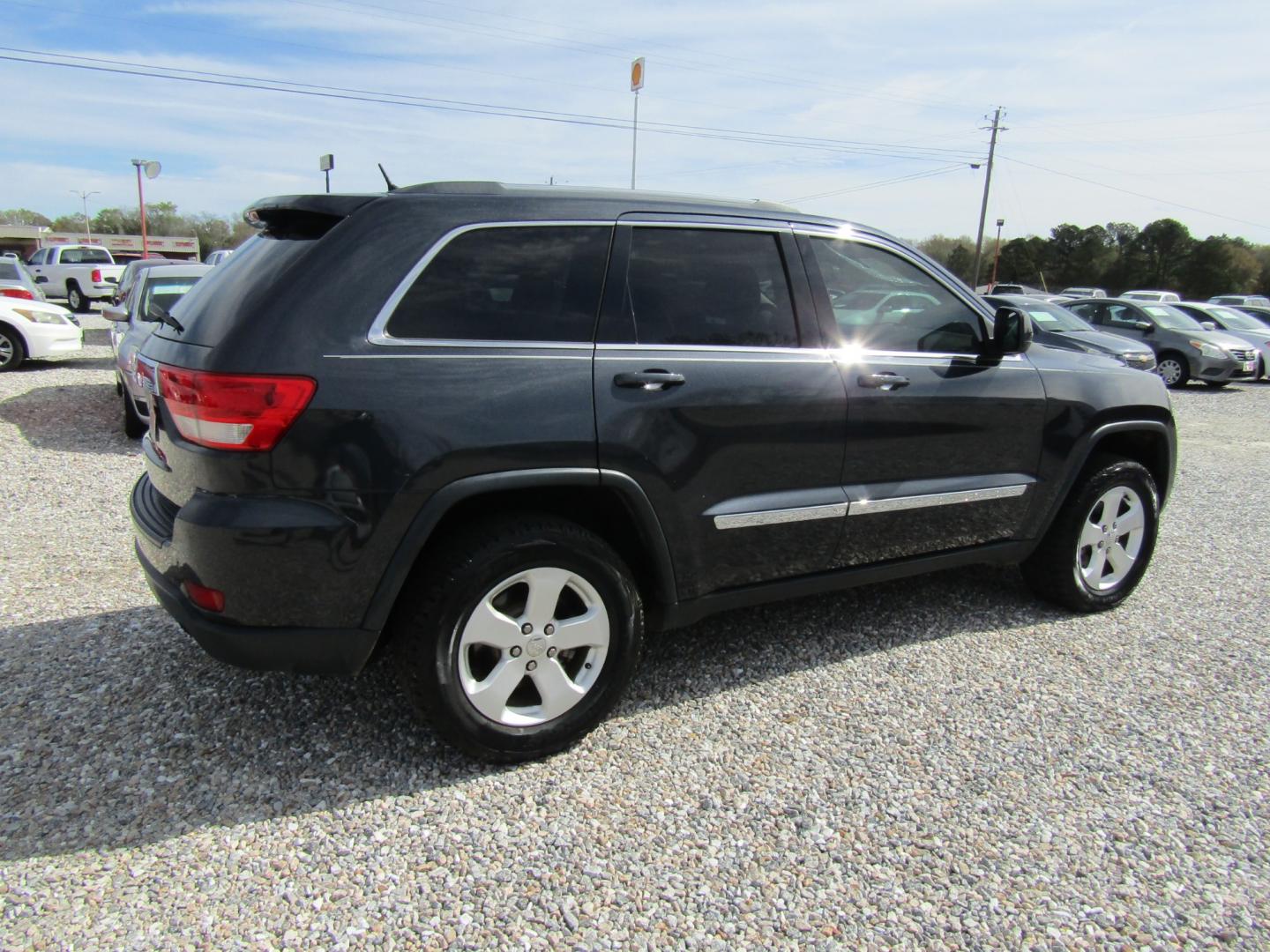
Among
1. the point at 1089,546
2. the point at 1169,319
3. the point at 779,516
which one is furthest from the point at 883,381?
the point at 1169,319

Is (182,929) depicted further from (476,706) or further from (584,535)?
(584,535)

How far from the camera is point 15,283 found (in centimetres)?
1448

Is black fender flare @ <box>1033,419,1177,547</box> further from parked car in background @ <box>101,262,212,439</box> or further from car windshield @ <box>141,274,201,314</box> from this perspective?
car windshield @ <box>141,274,201,314</box>

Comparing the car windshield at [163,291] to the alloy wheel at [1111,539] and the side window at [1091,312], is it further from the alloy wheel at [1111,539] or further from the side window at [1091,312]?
the side window at [1091,312]

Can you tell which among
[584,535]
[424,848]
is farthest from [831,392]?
[424,848]

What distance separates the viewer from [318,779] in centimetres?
275

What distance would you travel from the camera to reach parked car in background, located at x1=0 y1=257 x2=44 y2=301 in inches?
545

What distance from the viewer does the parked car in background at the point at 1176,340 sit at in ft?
51.4

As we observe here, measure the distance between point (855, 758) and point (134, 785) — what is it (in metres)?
2.31

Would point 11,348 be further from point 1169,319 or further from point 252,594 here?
point 1169,319

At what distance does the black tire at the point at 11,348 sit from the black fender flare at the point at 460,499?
12.2 m

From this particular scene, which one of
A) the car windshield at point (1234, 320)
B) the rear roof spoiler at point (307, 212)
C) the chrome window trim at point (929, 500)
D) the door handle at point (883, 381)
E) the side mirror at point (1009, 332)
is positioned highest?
the rear roof spoiler at point (307, 212)

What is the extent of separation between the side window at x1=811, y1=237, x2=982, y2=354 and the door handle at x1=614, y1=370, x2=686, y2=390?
2.74 ft

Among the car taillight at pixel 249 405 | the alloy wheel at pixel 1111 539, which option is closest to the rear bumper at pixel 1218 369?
the alloy wheel at pixel 1111 539
